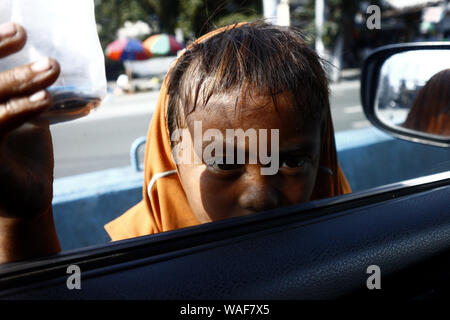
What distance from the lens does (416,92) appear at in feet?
5.75

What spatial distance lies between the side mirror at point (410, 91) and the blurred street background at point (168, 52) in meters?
0.30

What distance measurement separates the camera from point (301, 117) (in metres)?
1.15

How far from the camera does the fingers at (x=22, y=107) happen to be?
602 mm

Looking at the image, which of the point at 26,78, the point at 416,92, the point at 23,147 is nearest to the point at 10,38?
the point at 26,78

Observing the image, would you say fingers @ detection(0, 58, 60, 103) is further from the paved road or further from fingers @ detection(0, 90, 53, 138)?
the paved road

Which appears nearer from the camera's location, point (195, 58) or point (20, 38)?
point (20, 38)

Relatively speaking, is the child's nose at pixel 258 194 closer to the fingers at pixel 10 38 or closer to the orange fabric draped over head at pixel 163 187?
the orange fabric draped over head at pixel 163 187

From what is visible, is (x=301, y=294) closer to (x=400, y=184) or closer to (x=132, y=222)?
(x=400, y=184)

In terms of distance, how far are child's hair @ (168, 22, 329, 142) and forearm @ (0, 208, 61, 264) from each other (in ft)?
1.76

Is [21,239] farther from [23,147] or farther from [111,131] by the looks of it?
[111,131]

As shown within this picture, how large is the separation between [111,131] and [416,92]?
852 centimetres

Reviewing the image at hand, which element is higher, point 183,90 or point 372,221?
point 183,90
